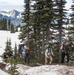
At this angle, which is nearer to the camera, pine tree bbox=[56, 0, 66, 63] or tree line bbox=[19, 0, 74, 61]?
tree line bbox=[19, 0, 74, 61]

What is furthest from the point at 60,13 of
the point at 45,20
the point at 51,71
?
the point at 51,71

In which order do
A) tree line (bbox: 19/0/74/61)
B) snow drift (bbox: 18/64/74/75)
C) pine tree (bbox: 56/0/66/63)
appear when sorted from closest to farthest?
snow drift (bbox: 18/64/74/75) → tree line (bbox: 19/0/74/61) → pine tree (bbox: 56/0/66/63)

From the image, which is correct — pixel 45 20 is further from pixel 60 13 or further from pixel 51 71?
pixel 51 71

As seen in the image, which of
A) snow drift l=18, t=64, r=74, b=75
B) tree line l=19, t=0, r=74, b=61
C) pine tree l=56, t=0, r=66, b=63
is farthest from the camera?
pine tree l=56, t=0, r=66, b=63

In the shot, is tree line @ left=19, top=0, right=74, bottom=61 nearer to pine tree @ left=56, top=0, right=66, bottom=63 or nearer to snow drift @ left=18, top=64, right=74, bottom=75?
pine tree @ left=56, top=0, right=66, bottom=63

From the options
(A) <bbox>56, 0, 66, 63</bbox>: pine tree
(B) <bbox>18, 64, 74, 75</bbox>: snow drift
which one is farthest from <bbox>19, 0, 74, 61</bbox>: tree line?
(B) <bbox>18, 64, 74, 75</bbox>: snow drift

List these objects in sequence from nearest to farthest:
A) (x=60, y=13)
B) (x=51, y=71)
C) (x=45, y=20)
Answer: (x=51, y=71)
(x=45, y=20)
(x=60, y=13)

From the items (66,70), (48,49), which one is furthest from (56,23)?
(66,70)

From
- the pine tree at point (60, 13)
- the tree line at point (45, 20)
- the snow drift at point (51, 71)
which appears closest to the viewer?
the snow drift at point (51, 71)

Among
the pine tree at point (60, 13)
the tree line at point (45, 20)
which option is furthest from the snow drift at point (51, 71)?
the pine tree at point (60, 13)

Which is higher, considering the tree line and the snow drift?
the tree line

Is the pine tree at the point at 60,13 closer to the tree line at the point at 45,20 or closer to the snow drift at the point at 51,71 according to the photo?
the tree line at the point at 45,20

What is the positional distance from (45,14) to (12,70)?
19628 millimetres

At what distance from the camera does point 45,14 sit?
3147 cm
